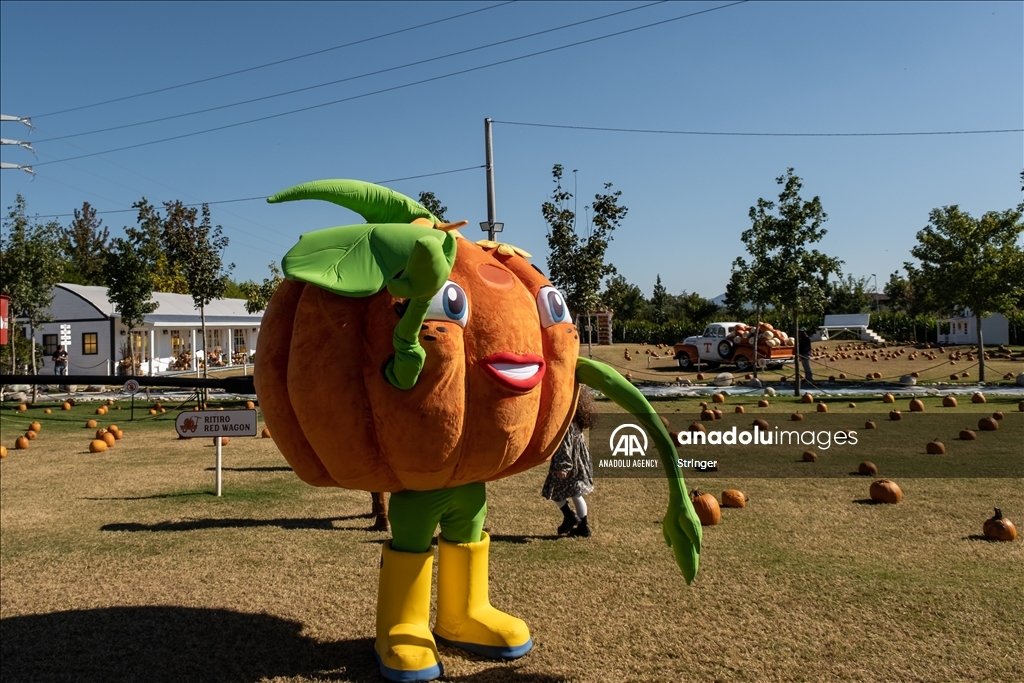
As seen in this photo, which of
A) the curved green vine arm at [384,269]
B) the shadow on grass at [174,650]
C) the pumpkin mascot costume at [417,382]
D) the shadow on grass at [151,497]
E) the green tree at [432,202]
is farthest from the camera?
the green tree at [432,202]

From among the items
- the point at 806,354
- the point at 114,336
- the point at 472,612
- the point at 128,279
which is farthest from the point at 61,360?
the point at 472,612

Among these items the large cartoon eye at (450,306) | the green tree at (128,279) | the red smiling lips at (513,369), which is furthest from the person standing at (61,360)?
the red smiling lips at (513,369)

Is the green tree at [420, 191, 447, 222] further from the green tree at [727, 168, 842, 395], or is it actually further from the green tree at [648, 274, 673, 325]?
the green tree at [648, 274, 673, 325]

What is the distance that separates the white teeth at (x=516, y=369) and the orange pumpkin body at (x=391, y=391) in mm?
55

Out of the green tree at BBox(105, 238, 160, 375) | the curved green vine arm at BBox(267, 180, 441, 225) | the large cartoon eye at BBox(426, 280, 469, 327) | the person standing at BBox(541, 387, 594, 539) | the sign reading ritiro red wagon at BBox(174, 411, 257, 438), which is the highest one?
the green tree at BBox(105, 238, 160, 375)

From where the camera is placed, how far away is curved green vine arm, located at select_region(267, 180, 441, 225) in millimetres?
3982

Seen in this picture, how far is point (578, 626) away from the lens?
513 cm

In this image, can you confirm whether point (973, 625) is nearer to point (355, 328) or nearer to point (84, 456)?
point (355, 328)

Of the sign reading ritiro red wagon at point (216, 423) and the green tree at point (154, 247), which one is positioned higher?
the green tree at point (154, 247)

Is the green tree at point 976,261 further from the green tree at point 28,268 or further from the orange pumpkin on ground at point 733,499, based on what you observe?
the green tree at point 28,268

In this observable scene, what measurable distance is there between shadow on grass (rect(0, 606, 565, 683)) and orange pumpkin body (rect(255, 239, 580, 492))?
1.42 m

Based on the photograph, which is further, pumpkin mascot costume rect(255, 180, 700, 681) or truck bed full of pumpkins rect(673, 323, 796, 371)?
truck bed full of pumpkins rect(673, 323, 796, 371)

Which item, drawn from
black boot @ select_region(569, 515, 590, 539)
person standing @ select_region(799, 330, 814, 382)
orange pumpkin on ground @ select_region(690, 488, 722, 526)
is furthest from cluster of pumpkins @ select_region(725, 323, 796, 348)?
black boot @ select_region(569, 515, 590, 539)

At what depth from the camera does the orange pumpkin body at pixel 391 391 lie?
3668 millimetres
